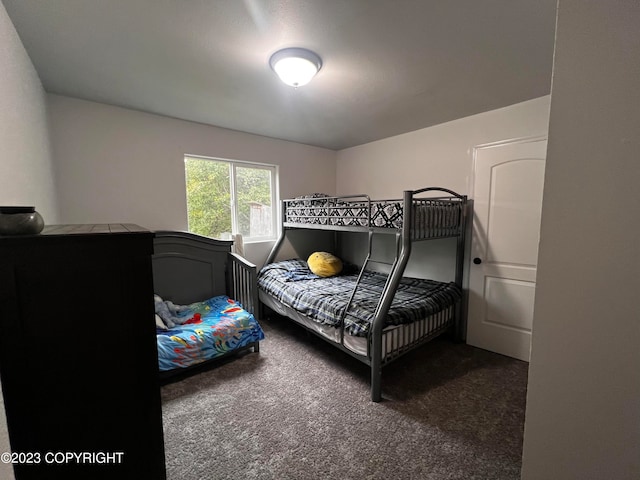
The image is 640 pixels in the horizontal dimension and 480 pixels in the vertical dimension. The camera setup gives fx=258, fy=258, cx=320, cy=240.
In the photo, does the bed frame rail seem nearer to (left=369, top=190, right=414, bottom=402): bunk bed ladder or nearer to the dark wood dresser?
(left=369, top=190, right=414, bottom=402): bunk bed ladder

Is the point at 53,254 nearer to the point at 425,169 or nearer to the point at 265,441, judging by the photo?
the point at 265,441

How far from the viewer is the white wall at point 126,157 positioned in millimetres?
2234

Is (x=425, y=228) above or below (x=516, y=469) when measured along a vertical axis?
above

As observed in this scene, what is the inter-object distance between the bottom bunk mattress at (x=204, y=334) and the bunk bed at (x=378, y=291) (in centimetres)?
49

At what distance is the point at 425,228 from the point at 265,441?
6.26 feet

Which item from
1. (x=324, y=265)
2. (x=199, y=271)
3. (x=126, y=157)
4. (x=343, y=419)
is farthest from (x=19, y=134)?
(x=324, y=265)

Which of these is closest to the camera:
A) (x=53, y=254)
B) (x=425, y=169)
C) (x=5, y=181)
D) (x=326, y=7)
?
(x=53, y=254)

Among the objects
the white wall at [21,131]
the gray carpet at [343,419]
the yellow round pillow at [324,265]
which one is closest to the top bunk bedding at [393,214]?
the yellow round pillow at [324,265]

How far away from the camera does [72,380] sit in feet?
2.69

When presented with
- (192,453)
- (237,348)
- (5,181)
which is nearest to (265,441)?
(192,453)

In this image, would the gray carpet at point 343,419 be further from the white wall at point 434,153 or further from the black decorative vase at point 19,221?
the white wall at point 434,153

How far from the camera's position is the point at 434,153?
292 centimetres

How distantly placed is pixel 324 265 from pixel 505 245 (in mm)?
1932

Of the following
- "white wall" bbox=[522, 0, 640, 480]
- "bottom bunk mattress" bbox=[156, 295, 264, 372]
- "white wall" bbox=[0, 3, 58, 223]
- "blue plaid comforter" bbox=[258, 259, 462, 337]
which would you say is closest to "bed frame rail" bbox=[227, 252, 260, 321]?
"bottom bunk mattress" bbox=[156, 295, 264, 372]
